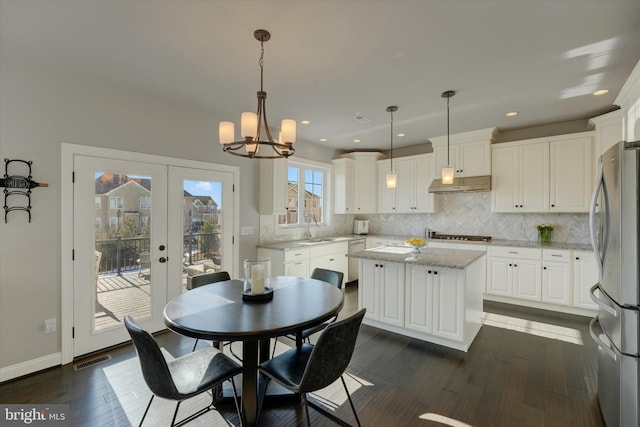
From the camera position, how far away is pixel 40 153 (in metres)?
2.56

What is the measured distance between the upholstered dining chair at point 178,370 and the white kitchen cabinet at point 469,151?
4322 millimetres

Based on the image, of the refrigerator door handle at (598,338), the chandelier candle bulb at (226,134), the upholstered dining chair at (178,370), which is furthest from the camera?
the chandelier candle bulb at (226,134)

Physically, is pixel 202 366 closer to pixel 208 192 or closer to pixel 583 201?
pixel 208 192

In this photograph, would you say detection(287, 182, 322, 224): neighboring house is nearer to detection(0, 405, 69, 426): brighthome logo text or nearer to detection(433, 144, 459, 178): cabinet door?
detection(433, 144, 459, 178): cabinet door

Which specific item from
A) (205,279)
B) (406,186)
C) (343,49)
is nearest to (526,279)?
(406,186)

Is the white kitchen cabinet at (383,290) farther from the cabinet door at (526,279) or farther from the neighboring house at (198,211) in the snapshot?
the cabinet door at (526,279)

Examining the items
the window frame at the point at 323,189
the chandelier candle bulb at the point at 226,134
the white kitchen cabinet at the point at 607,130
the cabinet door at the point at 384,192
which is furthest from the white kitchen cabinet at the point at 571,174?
the chandelier candle bulb at the point at 226,134

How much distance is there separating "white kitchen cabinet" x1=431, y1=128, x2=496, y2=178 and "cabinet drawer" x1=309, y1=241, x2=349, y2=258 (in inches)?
89.4

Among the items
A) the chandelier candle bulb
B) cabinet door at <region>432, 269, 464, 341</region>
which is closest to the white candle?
the chandelier candle bulb

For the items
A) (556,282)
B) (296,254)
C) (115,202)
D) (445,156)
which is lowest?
(556,282)

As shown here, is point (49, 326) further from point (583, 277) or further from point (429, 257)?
point (583, 277)

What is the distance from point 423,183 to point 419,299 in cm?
290

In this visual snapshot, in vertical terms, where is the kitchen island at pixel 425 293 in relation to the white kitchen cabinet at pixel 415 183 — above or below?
below

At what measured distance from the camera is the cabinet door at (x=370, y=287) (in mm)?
3410
